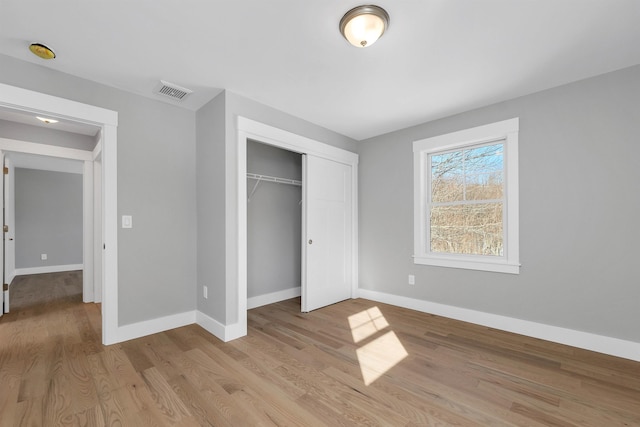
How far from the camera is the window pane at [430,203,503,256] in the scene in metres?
3.20

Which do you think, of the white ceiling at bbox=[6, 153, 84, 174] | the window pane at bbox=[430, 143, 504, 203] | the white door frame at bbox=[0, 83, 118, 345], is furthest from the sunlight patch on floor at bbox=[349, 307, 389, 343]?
the white ceiling at bbox=[6, 153, 84, 174]

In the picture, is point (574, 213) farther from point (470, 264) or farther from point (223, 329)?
point (223, 329)

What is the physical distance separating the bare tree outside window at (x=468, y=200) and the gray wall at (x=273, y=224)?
2.00 meters

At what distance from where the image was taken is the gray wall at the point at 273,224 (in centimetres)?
384

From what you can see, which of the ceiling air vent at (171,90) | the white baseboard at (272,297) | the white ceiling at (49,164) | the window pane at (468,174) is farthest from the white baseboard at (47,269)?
the window pane at (468,174)

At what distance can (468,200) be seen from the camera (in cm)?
338

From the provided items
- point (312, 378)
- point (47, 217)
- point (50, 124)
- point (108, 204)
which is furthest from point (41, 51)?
point (47, 217)

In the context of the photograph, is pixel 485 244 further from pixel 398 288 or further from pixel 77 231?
pixel 77 231

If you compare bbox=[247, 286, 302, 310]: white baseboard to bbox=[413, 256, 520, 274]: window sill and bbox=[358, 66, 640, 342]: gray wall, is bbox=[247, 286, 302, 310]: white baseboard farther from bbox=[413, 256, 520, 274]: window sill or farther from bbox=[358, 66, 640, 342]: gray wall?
bbox=[358, 66, 640, 342]: gray wall

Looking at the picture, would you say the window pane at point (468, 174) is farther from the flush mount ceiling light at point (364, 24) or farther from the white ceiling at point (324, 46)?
the flush mount ceiling light at point (364, 24)

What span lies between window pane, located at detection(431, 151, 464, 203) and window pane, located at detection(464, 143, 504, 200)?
70 millimetres

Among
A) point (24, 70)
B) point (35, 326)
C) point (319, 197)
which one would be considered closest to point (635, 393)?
point (319, 197)

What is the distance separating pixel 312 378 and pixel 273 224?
2.37 meters

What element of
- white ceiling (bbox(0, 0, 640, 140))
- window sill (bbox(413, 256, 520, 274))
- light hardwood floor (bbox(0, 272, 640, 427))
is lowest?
light hardwood floor (bbox(0, 272, 640, 427))
